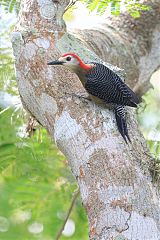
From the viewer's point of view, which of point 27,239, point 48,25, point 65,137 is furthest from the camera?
point 27,239

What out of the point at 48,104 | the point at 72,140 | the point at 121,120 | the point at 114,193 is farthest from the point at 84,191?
the point at 48,104

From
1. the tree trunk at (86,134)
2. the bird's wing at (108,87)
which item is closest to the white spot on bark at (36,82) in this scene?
the tree trunk at (86,134)

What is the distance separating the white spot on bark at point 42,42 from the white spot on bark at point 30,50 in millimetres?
24

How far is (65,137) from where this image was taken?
2.89 meters

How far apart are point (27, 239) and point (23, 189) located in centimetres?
54

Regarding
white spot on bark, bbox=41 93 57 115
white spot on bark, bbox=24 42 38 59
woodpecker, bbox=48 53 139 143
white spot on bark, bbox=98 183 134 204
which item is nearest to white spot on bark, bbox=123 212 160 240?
white spot on bark, bbox=98 183 134 204

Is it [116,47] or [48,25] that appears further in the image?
[116,47]

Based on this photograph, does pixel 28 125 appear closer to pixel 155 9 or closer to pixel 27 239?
pixel 27 239

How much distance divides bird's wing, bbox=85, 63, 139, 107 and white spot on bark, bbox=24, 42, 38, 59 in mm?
334

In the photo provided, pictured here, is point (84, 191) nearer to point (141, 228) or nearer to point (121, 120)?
point (141, 228)

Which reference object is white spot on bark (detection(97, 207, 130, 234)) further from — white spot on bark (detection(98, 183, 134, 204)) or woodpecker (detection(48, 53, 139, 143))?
woodpecker (detection(48, 53, 139, 143))

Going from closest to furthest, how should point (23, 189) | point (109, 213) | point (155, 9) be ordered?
1. point (109, 213)
2. point (23, 189)
3. point (155, 9)

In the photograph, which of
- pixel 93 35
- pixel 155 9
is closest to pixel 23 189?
pixel 93 35

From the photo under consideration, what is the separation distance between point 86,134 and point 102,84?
0.45 metres
